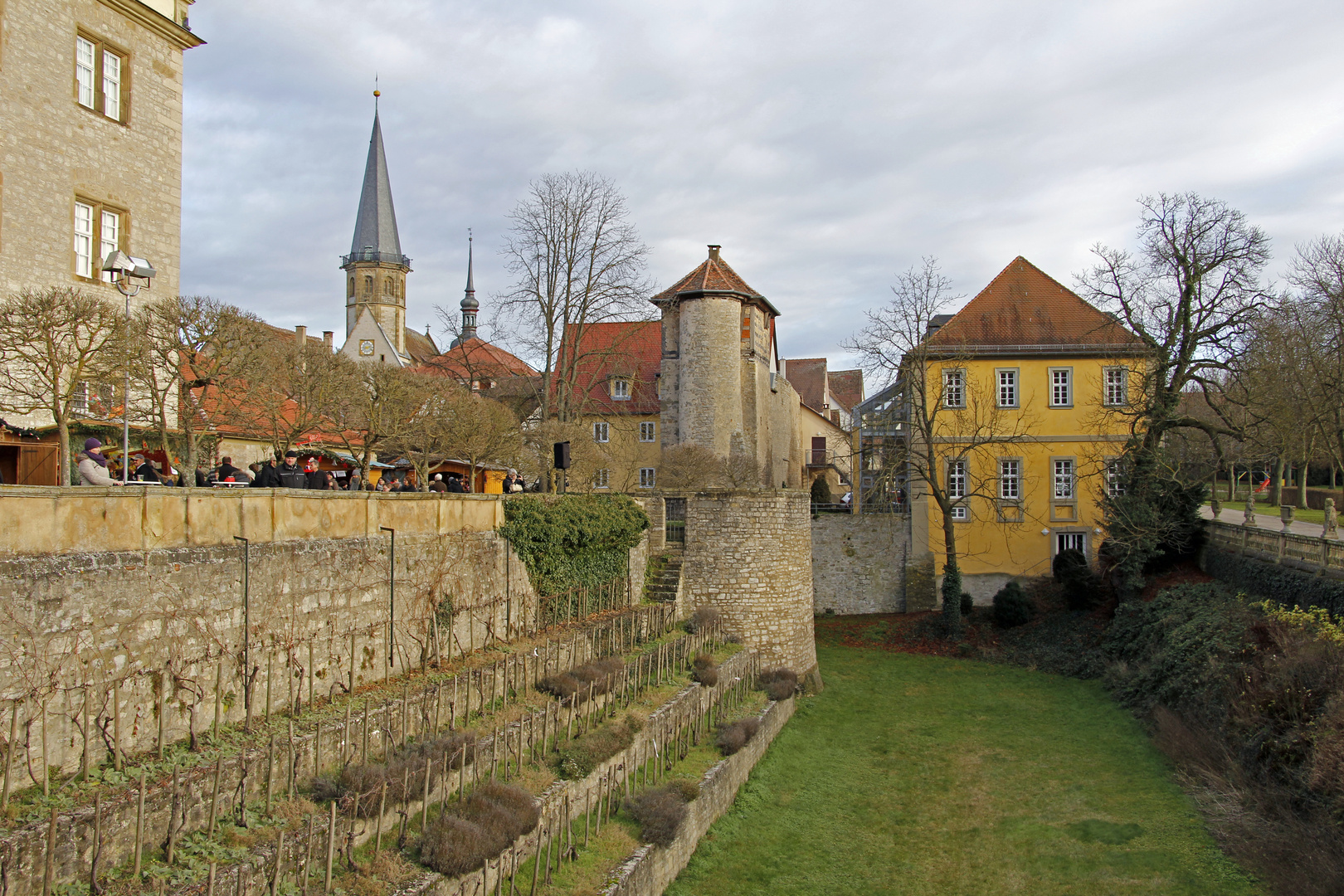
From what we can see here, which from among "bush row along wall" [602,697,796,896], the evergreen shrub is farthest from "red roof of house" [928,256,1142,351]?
"bush row along wall" [602,697,796,896]

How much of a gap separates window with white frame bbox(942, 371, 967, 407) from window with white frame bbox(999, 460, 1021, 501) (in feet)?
8.00

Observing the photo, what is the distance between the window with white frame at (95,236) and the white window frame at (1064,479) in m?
27.2

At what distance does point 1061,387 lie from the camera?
3111 centimetres

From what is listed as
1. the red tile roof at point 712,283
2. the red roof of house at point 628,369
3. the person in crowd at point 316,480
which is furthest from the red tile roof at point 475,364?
the person in crowd at point 316,480

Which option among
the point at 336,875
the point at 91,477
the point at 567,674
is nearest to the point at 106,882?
the point at 336,875

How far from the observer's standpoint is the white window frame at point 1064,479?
30.9 m

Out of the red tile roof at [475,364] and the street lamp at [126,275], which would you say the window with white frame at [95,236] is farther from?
the red tile roof at [475,364]

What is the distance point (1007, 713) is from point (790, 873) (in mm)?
9938

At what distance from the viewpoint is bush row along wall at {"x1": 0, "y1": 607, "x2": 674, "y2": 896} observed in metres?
6.37

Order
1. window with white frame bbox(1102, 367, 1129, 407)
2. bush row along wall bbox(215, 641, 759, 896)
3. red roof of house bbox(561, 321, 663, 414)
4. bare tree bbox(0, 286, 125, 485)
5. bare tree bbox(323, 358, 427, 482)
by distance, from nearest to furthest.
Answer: bush row along wall bbox(215, 641, 759, 896) < bare tree bbox(0, 286, 125, 485) < bare tree bbox(323, 358, 427, 482) < window with white frame bbox(1102, 367, 1129, 407) < red roof of house bbox(561, 321, 663, 414)

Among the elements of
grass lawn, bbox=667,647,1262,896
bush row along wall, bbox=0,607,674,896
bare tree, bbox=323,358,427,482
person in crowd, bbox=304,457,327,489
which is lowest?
grass lawn, bbox=667,647,1262,896

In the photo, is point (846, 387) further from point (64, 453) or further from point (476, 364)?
point (64, 453)

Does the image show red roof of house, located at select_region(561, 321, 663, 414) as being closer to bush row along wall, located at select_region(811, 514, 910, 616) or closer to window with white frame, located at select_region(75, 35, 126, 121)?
bush row along wall, located at select_region(811, 514, 910, 616)

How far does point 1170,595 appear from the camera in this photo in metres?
23.0
